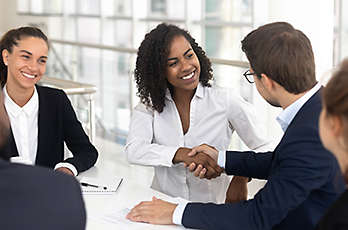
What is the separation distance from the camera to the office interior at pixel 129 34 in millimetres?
3979

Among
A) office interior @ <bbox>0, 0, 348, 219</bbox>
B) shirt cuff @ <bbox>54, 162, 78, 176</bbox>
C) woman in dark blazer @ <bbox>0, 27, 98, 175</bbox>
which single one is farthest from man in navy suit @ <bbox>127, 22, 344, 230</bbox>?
office interior @ <bbox>0, 0, 348, 219</bbox>

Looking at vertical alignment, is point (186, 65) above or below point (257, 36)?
below

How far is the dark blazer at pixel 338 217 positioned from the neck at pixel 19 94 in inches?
61.9

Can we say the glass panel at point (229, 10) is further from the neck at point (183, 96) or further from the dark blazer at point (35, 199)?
the dark blazer at point (35, 199)

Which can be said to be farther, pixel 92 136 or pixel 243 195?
pixel 92 136

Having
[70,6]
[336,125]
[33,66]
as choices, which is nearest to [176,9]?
[70,6]

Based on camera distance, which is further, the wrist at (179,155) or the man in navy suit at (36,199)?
the wrist at (179,155)

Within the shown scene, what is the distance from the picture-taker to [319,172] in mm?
1643

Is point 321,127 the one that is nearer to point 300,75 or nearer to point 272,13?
point 300,75

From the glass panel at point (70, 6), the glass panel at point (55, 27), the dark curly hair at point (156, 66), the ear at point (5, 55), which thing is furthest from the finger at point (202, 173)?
the glass panel at point (55, 27)

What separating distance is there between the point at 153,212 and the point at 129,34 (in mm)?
6521

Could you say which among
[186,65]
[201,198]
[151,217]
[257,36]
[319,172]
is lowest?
[201,198]

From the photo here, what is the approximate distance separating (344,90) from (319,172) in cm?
53

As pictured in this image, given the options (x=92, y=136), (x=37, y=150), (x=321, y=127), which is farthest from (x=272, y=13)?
(x=321, y=127)
